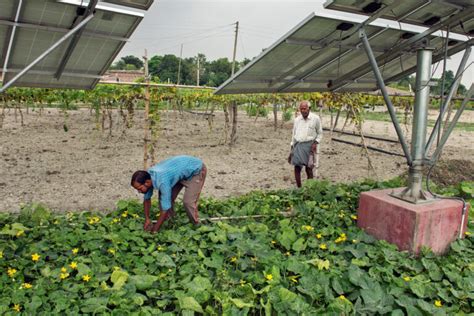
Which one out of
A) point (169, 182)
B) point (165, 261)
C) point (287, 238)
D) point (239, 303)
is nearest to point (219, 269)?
point (165, 261)

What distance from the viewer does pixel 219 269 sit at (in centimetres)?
352

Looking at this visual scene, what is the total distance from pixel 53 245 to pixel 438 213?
4.15m

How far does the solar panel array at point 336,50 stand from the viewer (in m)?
4.41

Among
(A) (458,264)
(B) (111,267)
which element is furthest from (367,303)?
(B) (111,267)

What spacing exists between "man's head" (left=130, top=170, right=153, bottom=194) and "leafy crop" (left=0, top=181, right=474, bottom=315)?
509 mm

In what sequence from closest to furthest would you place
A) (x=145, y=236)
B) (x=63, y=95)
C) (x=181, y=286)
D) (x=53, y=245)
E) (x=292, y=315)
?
(x=292, y=315) → (x=181, y=286) → (x=53, y=245) → (x=145, y=236) → (x=63, y=95)

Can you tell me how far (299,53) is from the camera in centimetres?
517

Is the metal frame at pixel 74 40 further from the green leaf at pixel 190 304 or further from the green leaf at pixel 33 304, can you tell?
the green leaf at pixel 190 304

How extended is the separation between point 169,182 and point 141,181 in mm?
319

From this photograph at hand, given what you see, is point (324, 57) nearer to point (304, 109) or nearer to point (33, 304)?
point (304, 109)

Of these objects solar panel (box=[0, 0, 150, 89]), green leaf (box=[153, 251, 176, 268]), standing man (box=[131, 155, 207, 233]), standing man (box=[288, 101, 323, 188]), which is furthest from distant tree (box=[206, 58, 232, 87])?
green leaf (box=[153, 251, 176, 268])

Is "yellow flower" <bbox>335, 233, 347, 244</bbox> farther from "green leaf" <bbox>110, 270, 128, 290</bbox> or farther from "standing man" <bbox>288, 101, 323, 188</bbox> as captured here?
"standing man" <bbox>288, 101, 323, 188</bbox>

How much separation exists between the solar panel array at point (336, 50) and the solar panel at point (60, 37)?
169 cm

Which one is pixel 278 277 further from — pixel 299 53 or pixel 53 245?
pixel 299 53
